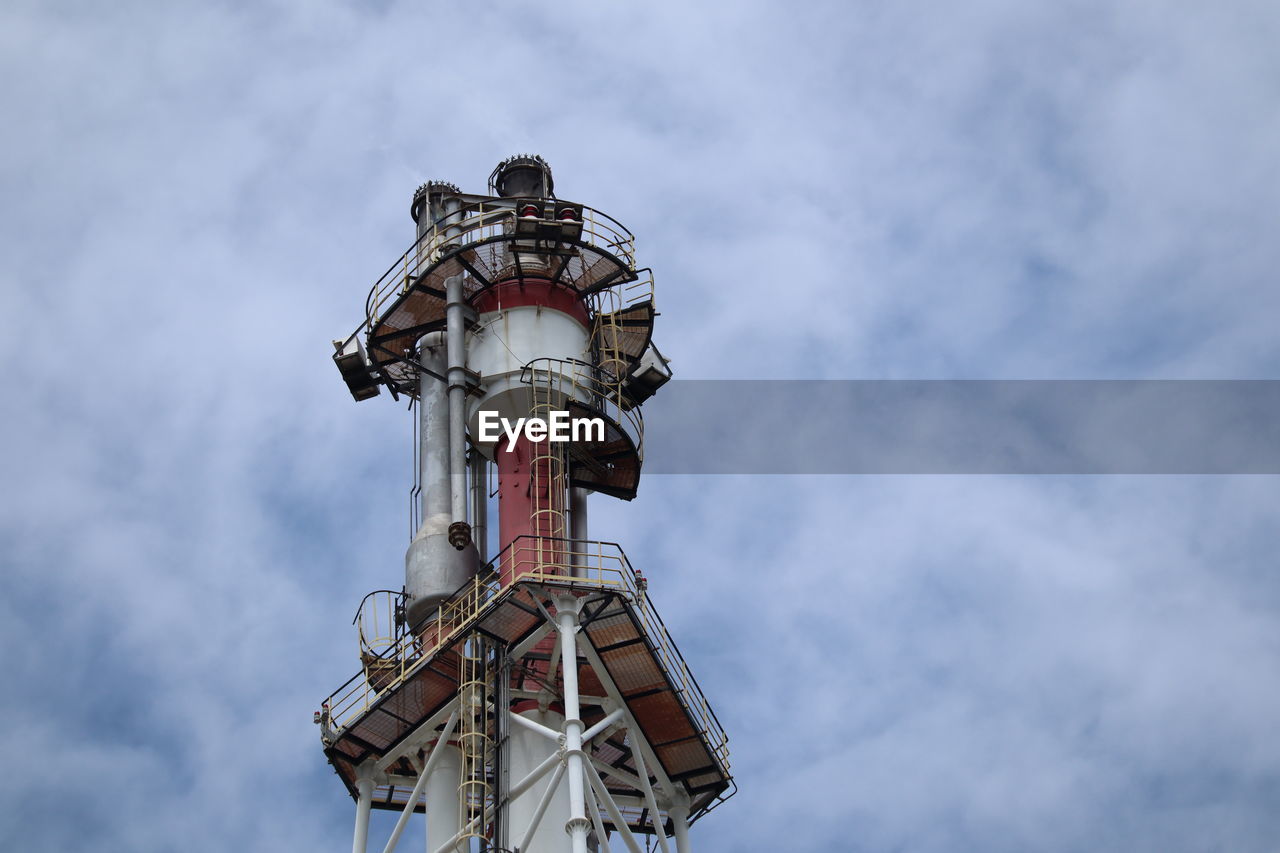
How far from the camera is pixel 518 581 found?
141ft

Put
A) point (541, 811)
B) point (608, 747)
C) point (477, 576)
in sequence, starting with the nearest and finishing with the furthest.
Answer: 1. point (541, 811)
2. point (477, 576)
3. point (608, 747)

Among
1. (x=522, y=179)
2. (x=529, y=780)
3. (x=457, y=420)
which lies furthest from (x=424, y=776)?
(x=522, y=179)

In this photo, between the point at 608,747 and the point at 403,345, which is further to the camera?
the point at 403,345

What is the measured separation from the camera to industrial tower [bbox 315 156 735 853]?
43312 mm

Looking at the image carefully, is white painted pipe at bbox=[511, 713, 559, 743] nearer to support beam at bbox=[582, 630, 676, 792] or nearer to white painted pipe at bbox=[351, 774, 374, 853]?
support beam at bbox=[582, 630, 676, 792]

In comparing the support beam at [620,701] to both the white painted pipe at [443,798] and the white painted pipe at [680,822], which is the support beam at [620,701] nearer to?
the white painted pipe at [680,822]

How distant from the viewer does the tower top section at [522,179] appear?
5525 cm

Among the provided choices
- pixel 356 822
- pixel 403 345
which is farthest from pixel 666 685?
pixel 403 345

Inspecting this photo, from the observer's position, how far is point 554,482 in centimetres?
4747

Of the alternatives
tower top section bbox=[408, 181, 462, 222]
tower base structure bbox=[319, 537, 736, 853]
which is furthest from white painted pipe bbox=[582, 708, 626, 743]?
tower top section bbox=[408, 181, 462, 222]

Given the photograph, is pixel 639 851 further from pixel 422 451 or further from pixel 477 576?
pixel 422 451

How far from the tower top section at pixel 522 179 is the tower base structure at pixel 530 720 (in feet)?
40.2

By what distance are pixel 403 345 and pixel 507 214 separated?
4.46 meters

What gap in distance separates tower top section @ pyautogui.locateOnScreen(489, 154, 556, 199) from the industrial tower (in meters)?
0.37
